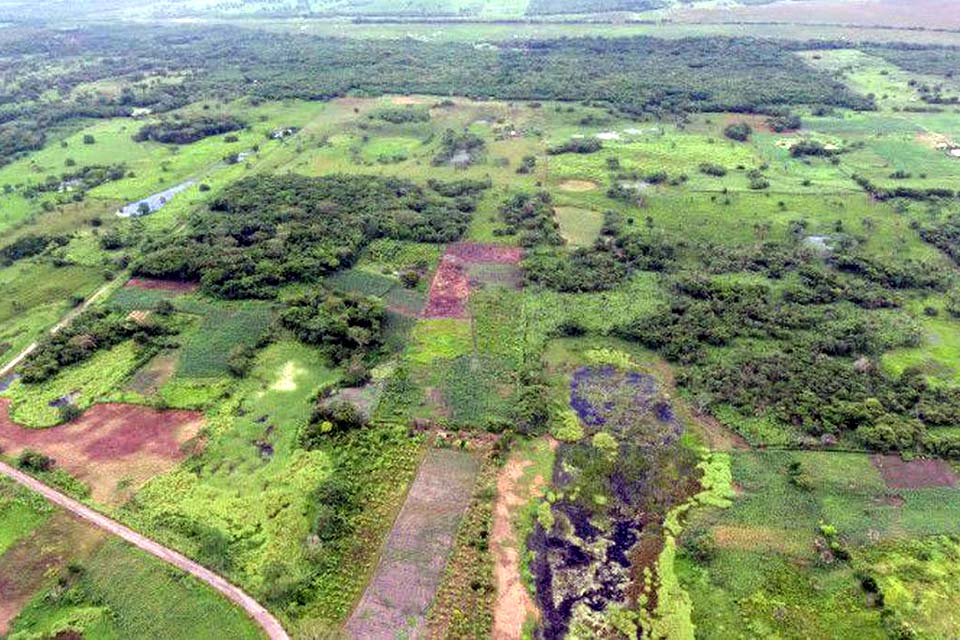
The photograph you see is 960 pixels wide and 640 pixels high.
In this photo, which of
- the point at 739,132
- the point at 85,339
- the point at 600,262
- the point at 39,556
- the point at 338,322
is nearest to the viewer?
the point at 39,556

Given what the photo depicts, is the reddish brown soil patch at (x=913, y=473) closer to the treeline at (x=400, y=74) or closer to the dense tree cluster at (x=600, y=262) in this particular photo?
the dense tree cluster at (x=600, y=262)

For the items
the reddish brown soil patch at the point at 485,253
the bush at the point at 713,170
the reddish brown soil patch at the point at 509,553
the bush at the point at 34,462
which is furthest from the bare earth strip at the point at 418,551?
the bush at the point at 713,170

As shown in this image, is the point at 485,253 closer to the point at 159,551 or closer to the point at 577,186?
→ the point at 577,186

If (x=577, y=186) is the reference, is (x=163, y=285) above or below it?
below

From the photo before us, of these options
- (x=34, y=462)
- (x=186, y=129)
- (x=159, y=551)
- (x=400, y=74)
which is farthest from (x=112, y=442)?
(x=400, y=74)

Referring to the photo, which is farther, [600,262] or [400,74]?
[400,74]

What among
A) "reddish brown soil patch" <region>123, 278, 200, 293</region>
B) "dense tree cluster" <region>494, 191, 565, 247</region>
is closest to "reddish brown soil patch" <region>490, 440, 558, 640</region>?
"dense tree cluster" <region>494, 191, 565, 247</region>

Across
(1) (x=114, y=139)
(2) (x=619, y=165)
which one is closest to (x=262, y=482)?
(2) (x=619, y=165)
